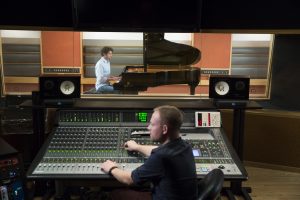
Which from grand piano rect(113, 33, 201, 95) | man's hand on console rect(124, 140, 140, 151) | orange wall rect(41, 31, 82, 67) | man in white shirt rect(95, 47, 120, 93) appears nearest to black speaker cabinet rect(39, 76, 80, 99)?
grand piano rect(113, 33, 201, 95)

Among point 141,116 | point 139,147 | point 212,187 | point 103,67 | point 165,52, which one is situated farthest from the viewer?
point 103,67

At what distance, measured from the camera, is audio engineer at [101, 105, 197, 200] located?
68.8 inches

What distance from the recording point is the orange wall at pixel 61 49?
6.08m

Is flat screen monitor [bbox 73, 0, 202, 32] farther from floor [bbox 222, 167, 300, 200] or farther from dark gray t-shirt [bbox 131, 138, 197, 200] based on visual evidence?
floor [bbox 222, 167, 300, 200]

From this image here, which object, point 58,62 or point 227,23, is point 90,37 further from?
point 227,23

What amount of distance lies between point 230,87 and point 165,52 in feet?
1.89

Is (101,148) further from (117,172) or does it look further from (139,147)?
(117,172)

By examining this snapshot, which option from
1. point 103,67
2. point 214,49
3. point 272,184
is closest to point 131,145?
point 272,184

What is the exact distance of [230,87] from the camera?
2.74 m

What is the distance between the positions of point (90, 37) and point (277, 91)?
10.3ft

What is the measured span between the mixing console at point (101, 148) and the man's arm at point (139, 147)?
0.03 metres

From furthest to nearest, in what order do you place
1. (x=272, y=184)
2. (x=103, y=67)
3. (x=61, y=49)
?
1. (x=61, y=49)
2. (x=103, y=67)
3. (x=272, y=184)

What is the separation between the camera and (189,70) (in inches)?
119

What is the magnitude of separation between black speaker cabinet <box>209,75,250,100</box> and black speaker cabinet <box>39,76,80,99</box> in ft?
3.41
